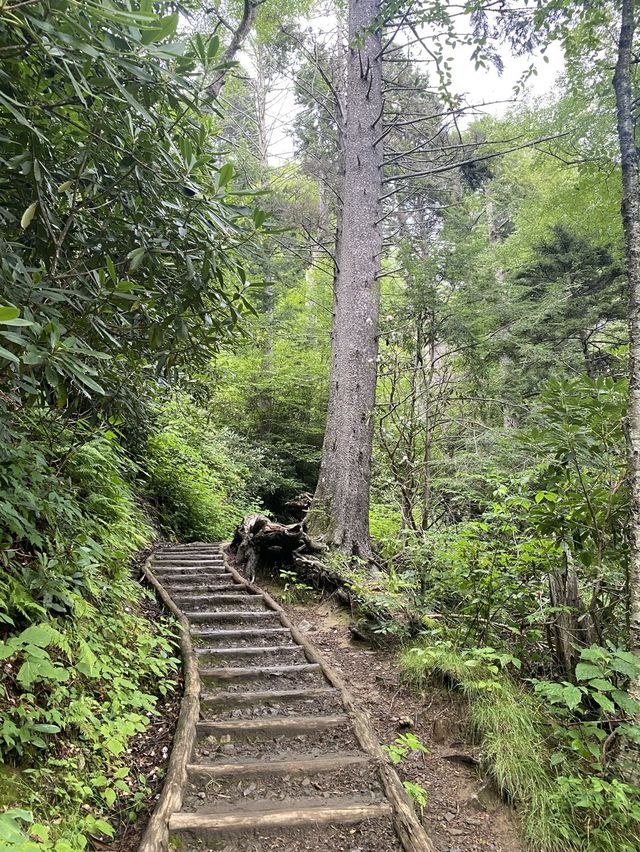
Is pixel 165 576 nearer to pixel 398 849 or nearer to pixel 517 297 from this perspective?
pixel 398 849

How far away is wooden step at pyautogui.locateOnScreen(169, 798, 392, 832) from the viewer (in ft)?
7.50

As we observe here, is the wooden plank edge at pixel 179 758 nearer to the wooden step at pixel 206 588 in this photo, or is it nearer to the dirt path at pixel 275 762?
the dirt path at pixel 275 762

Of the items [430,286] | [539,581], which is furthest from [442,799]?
[430,286]

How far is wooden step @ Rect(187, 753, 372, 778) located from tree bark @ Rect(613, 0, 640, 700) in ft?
5.55

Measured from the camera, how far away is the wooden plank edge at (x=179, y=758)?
218cm

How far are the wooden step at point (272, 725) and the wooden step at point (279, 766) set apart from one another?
0.92ft

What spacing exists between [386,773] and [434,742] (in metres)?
0.68

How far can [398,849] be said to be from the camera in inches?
90.3

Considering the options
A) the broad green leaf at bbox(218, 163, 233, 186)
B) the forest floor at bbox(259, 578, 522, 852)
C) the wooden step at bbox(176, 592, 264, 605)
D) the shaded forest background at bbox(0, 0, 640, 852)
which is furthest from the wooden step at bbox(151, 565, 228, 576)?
the broad green leaf at bbox(218, 163, 233, 186)

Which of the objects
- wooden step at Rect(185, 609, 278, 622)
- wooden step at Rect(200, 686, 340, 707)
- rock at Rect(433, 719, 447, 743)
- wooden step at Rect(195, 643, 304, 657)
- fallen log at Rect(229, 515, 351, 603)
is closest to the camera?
rock at Rect(433, 719, 447, 743)

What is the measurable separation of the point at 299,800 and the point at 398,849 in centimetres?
55

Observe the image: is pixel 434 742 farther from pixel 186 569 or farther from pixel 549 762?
pixel 186 569

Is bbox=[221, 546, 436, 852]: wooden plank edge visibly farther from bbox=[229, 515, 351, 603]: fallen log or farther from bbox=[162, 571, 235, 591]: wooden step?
bbox=[162, 571, 235, 591]: wooden step

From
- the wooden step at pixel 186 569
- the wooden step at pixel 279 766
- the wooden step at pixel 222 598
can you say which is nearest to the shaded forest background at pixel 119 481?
the wooden step at pixel 279 766
